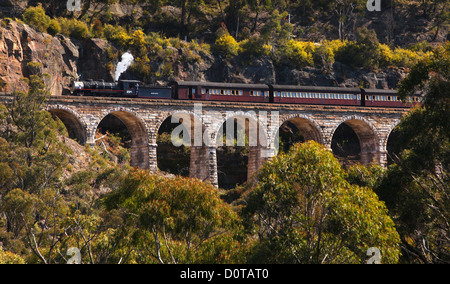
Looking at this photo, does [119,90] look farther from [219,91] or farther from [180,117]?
[219,91]

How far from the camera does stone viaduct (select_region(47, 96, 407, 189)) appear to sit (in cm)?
5209

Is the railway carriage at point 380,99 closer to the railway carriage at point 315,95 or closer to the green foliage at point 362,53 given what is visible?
the railway carriage at point 315,95

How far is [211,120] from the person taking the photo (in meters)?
56.2

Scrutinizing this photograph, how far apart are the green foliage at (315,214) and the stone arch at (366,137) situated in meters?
33.8

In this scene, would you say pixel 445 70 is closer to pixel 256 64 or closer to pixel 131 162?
pixel 131 162

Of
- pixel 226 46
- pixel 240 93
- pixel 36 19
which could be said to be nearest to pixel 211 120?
pixel 240 93

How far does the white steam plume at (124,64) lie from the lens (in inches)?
2627

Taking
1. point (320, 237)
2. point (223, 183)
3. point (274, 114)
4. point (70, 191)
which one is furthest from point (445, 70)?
point (223, 183)

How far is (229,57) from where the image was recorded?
73.3m

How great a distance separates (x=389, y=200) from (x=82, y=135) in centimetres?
2889

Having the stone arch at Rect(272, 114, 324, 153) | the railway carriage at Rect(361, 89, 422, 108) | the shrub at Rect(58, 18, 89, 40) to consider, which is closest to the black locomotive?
the stone arch at Rect(272, 114, 324, 153)

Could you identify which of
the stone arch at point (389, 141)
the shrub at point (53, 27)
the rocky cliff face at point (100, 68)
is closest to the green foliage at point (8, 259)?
the rocky cliff face at point (100, 68)

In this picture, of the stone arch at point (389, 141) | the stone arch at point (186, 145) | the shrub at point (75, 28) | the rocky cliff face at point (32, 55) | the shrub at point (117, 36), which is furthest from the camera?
the shrub at point (117, 36)

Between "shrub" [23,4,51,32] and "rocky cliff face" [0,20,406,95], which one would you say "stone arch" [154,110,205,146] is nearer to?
"rocky cliff face" [0,20,406,95]
